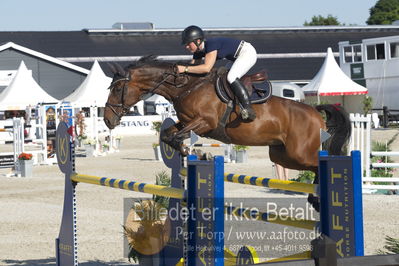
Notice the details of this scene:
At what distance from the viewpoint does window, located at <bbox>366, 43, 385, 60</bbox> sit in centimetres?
3319

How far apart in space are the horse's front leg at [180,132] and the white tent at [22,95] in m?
19.8

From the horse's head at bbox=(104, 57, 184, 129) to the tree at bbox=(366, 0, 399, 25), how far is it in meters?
73.8

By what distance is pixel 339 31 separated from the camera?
2000 inches

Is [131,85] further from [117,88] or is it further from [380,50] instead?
[380,50]

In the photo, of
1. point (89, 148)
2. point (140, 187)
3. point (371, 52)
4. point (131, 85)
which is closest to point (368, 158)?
point (131, 85)

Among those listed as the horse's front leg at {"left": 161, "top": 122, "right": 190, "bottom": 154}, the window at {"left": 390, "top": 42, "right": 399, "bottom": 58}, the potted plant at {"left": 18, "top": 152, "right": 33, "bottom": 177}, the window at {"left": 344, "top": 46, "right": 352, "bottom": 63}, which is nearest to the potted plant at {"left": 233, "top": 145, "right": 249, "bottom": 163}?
the potted plant at {"left": 18, "top": 152, "right": 33, "bottom": 177}

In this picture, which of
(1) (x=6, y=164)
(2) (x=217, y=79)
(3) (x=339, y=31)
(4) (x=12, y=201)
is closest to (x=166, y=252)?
(2) (x=217, y=79)

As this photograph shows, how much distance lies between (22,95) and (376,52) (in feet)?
47.9

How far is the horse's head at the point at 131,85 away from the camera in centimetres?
723

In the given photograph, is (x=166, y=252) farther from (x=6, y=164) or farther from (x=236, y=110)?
(x=6, y=164)

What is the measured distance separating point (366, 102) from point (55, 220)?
901 inches

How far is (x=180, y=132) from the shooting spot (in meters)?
6.77

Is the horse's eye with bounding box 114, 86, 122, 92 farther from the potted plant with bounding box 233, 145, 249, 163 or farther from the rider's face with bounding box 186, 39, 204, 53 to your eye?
the potted plant with bounding box 233, 145, 249, 163

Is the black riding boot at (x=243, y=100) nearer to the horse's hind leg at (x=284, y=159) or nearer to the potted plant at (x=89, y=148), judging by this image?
the horse's hind leg at (x=284, y=159)
